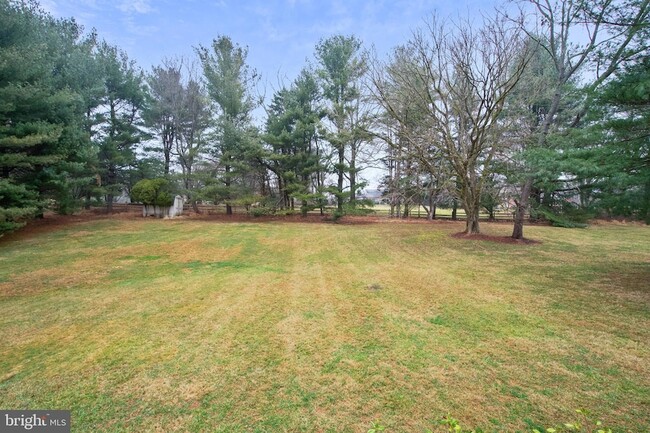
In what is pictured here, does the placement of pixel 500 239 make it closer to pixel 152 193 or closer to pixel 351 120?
pixel 351 120

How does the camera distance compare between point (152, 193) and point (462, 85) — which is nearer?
point (462, 85)

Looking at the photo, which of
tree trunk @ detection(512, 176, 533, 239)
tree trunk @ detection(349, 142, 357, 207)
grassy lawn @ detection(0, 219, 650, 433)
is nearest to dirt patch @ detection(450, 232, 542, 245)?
tree trunk @ detection(512, 176, 533, 239)

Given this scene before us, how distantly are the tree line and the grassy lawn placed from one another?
2610 millimetres

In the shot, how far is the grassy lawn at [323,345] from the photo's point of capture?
212cm

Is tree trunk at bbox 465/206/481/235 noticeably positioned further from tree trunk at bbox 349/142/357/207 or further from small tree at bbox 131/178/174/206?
small tree at bbox 131/178/174/206

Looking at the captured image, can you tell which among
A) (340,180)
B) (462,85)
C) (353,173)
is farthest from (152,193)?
(462,85)

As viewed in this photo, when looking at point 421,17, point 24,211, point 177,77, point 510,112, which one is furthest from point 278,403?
point 177,77

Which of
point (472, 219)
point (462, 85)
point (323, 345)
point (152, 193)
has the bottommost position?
point (323, 345)

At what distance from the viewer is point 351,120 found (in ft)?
54.6

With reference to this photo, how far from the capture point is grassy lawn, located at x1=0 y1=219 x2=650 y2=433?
2115mm

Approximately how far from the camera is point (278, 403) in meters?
2.20

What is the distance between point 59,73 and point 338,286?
16.2 meters

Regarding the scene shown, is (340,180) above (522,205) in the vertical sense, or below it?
above

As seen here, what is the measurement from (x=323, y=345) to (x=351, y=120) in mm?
15507
